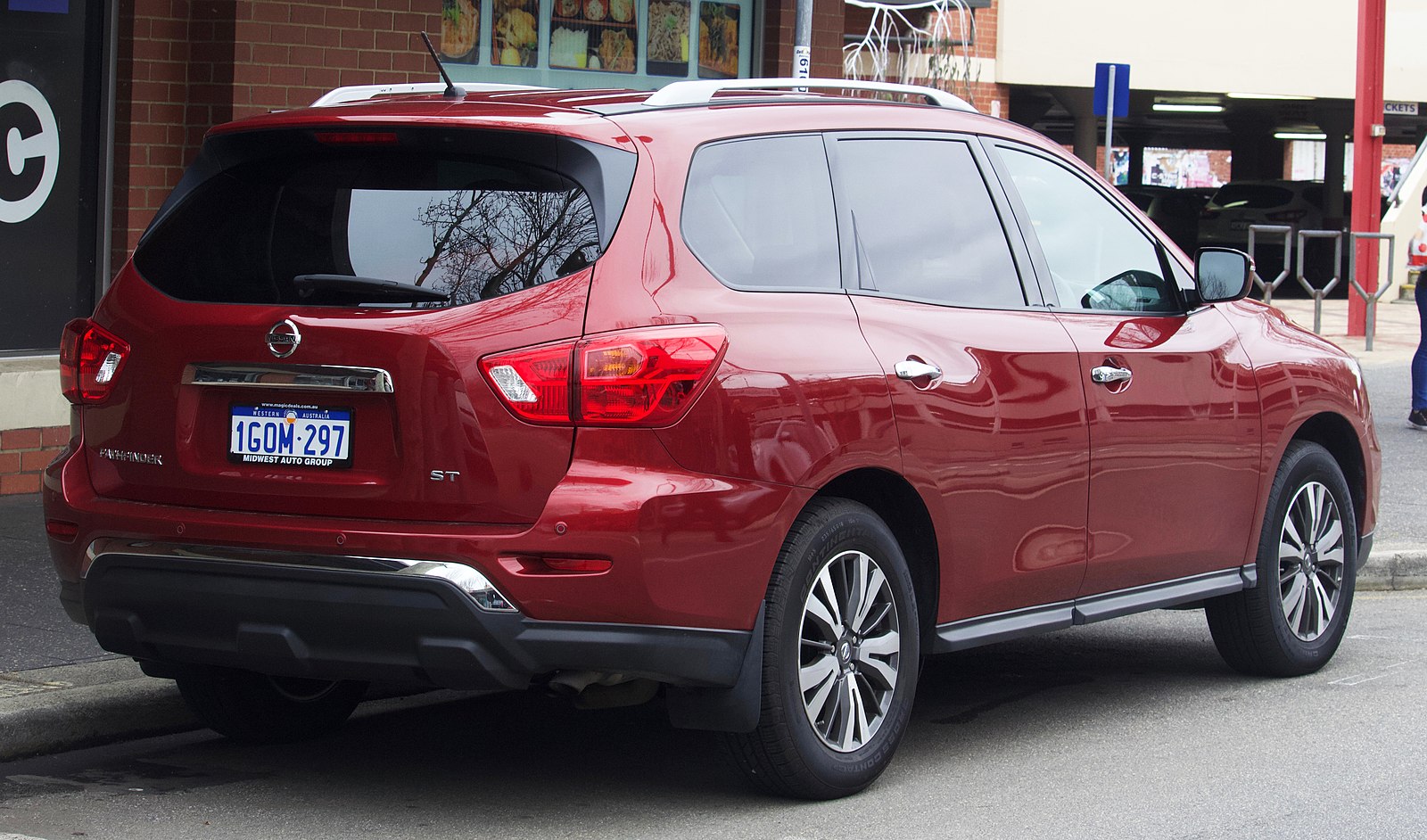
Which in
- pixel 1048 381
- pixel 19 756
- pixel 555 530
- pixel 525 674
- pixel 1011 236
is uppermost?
pixel 1011 236

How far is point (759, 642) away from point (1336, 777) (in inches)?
73.6

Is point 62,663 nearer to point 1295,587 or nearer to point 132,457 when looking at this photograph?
point 132,457

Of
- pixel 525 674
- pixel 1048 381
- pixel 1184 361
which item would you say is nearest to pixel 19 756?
pixel 525 674

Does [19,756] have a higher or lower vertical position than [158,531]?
lower

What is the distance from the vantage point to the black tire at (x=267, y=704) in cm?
580

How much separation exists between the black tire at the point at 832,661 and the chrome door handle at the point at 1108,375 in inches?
40.0

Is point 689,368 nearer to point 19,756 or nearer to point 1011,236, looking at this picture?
point 1011,236

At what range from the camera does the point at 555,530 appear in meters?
4.62

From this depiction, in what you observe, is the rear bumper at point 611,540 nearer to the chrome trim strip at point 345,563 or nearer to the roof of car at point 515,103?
the chrome trim strip at point 345,563

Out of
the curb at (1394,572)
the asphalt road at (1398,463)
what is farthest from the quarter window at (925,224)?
the asphalt road at (1398,463)

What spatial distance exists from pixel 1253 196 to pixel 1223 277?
2763 centimetres

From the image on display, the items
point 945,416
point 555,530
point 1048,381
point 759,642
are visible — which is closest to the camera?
point 555,530

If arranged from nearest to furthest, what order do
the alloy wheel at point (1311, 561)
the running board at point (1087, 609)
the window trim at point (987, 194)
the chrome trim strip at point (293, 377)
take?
the chrome trim strip at point (293, 377)
the window trim at point (987, 194)
the running board at point (1087, 609)
the alloy wheel at point (1311, 561)

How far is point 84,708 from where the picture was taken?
5898mm
